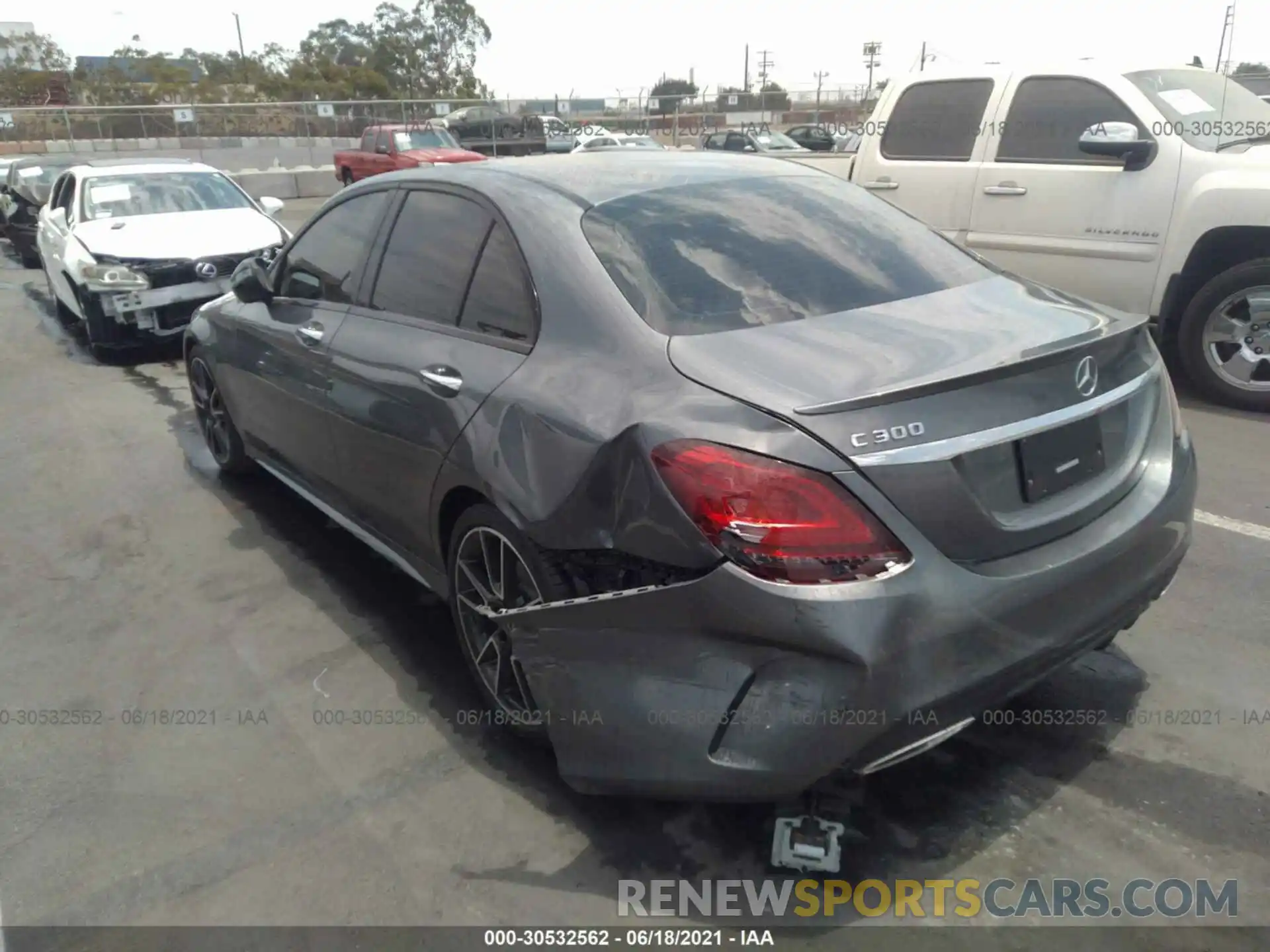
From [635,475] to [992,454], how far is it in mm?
830

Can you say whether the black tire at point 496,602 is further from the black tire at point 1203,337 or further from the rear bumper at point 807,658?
the black tire at point 1203,337

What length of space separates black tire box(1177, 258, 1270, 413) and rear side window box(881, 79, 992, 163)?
6.07ft

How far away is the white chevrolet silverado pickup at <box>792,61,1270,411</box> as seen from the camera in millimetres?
5891

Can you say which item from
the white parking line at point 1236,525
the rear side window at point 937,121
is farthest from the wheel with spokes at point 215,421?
the rear side window at point 937,121

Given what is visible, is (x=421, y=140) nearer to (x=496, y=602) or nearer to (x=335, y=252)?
(x=335, y=252)

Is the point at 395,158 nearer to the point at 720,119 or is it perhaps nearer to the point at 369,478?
the point at 720,119

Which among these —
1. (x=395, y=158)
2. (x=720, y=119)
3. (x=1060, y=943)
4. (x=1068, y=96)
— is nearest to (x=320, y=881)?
(x=1060, y=943)

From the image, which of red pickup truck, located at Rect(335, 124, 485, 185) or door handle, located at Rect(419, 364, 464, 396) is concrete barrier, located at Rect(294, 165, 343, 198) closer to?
red pickup truck, located at Rect(335, 124, 485, 185)

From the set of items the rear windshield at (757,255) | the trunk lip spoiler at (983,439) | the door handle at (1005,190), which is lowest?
the trunk lip spoiler at (983,439)

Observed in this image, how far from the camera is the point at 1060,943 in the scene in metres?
2.31

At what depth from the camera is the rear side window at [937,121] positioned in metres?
6.94

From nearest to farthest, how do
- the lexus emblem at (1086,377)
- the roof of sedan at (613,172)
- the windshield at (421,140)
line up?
the lexus emblem at (1086,377) → the roof of sedan at (613,172) → the windshield at (421,140)

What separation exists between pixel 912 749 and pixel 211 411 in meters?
4.71

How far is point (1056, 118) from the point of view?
6523 millimetres
